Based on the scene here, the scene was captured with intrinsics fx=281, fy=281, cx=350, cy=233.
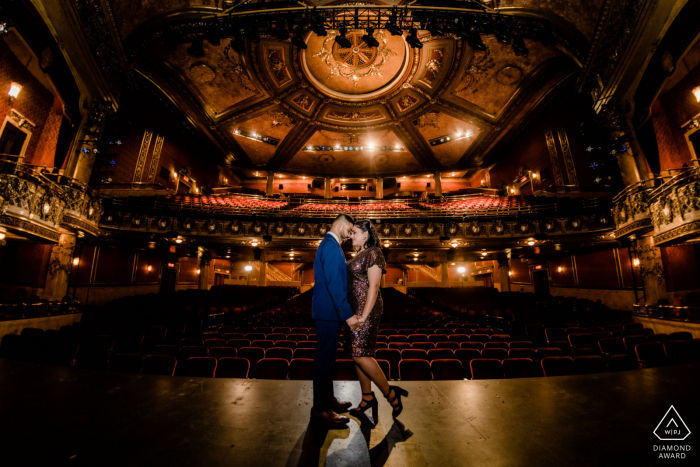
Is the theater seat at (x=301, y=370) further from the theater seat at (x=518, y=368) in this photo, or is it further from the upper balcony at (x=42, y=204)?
the upper balcony at (x=42, y=204)

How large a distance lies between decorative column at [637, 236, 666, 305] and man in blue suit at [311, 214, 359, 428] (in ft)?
37.7

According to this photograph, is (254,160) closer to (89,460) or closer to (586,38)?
(586,38)

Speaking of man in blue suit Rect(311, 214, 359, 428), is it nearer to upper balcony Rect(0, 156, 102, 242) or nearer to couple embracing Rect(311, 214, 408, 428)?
couple embracing Rect(311, 214, 408, 428)

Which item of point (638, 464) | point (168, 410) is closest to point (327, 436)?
point (168, 410)

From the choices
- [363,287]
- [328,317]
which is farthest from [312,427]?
[363,287]

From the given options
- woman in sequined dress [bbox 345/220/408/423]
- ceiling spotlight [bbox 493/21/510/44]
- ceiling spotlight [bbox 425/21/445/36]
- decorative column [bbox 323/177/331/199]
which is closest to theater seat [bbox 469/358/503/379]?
woman in sequined dress [bbox 345/220/408/423]

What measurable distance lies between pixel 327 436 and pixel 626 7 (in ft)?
42.8

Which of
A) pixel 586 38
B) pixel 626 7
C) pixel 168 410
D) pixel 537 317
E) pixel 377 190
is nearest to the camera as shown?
pixel 168 410

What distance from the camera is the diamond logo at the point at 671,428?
4.70ft

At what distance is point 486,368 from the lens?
3660 millimetres

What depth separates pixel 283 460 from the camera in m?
1.30

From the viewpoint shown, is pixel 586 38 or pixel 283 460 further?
pixel 586 38

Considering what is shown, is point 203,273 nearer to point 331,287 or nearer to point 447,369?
point 447,369

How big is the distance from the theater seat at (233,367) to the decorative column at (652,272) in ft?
38.7
